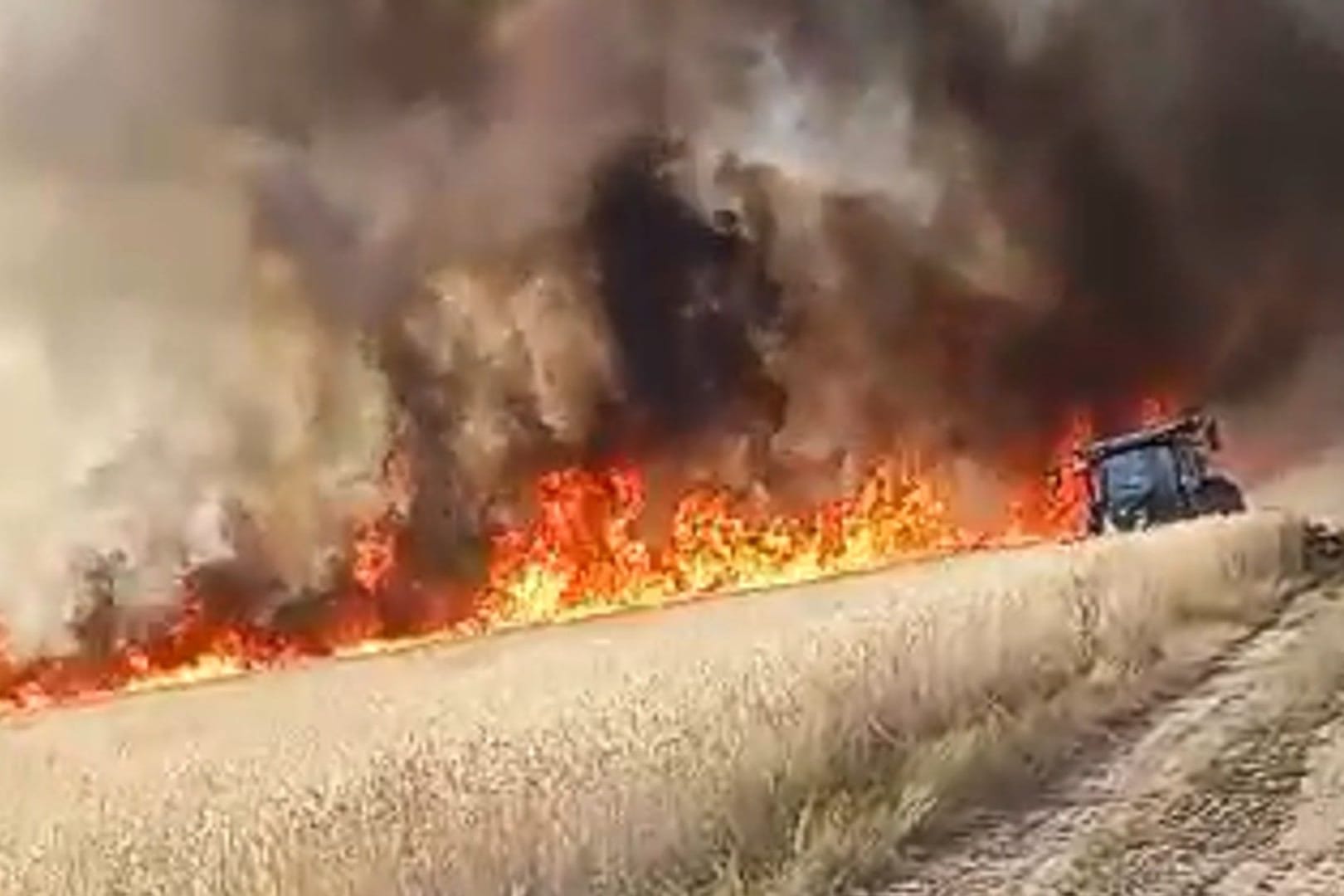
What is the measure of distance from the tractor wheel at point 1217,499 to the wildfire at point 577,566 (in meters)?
3.90

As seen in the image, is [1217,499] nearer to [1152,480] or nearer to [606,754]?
[1152,480]

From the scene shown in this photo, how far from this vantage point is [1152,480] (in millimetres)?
27250

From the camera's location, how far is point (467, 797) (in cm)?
945

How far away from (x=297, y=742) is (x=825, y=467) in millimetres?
20638

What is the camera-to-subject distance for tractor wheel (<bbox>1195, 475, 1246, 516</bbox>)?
27.1 metres

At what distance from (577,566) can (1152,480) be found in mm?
8791

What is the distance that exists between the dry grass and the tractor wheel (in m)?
9.40

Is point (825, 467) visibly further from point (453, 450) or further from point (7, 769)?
point (7, 769)

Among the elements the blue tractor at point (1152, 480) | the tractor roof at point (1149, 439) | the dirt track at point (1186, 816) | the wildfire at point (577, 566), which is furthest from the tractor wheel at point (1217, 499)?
the dirt track at point (1186, 816)

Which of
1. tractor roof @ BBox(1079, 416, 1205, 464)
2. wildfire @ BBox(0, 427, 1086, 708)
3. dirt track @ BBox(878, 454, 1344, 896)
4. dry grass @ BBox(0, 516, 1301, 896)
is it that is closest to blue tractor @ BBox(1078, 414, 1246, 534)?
tractor roof @ BBox(1079, 416, 1205, 464)

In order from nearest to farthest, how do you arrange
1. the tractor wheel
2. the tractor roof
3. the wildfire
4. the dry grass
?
1. the dry grass
2. the tractor roof
3. the tractor wheel
4. the wildfire

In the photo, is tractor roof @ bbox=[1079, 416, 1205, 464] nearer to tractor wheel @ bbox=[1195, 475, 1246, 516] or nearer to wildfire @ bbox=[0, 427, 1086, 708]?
tractor wheel @ bbox=[1195, 475, 1246, 516]

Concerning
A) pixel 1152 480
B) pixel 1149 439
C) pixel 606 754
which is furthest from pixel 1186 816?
pixel 1152 480

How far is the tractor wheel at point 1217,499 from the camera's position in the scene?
89.0 feet
